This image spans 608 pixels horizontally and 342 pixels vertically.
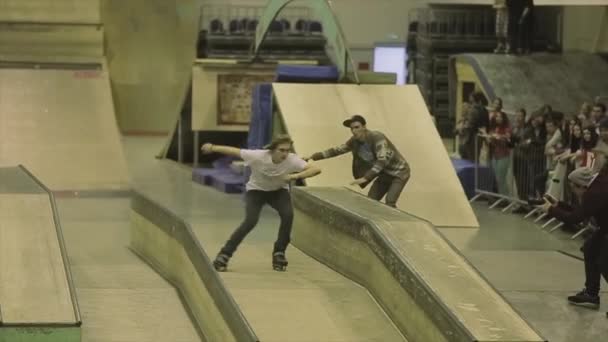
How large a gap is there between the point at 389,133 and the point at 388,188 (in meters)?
3.17

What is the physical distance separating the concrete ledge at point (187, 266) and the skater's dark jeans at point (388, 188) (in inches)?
109

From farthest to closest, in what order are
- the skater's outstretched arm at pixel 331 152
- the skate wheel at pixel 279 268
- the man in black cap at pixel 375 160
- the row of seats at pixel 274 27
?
the row of seats at pixel 274 27 → the man in black cap at pixel 375 160 → the skater's outstretched arm at pixel 331 152 → the skate wheel at pixel 279 268

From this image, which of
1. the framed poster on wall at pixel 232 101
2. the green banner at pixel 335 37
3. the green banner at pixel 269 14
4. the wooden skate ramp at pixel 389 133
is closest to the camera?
the wooden skate ramp at pixel 389 133

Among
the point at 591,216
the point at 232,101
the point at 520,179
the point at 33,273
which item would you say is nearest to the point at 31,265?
the point at 33,273

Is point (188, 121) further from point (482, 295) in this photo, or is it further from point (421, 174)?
point (482, 295)

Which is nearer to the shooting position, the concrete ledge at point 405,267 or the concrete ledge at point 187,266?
the concrete ledge at point 405,267

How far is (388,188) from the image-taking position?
14.6 metres

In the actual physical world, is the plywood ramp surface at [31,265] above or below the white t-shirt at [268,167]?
below

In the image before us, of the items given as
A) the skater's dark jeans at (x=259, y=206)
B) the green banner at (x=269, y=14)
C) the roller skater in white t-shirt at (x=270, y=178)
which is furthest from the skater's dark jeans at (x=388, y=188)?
the green banner at (x=269, y=14)

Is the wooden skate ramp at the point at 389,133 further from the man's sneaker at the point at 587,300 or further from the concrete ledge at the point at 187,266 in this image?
the man's sneaker at the point at 587,300

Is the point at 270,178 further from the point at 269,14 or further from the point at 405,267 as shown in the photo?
the point at 269,14

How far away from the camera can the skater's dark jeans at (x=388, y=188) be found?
47.3ft

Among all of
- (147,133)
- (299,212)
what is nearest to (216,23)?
(147,133)

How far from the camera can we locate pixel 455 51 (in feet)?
95.7
